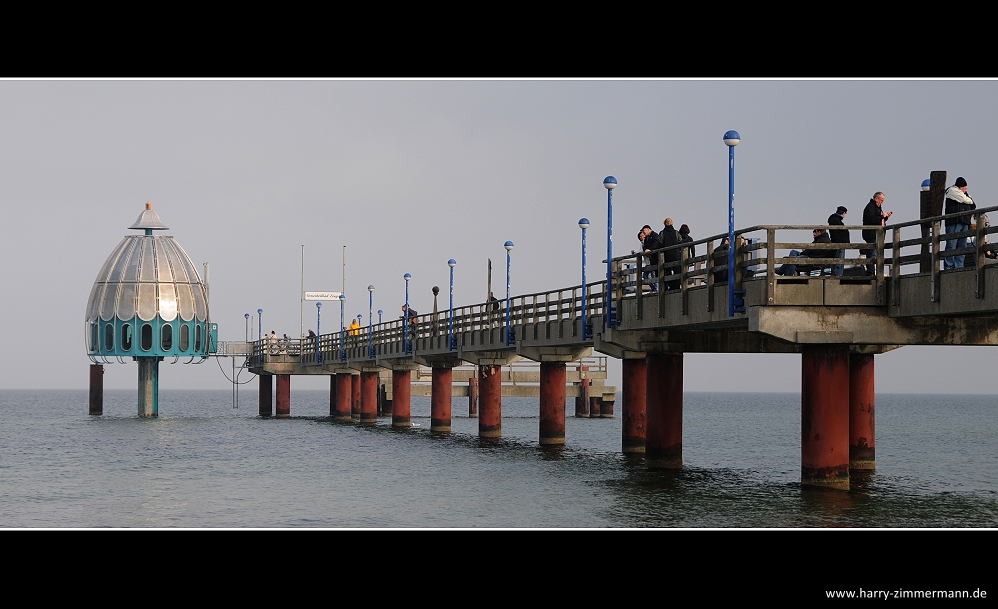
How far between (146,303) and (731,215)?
52.1 m

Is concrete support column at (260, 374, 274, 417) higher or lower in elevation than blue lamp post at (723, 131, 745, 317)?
lower

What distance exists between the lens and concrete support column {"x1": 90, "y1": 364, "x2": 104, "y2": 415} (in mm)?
77188

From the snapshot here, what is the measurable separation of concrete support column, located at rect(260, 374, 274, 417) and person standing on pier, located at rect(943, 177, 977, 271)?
65.1 m

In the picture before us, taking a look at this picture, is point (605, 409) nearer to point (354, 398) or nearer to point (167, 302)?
point (354, 398)

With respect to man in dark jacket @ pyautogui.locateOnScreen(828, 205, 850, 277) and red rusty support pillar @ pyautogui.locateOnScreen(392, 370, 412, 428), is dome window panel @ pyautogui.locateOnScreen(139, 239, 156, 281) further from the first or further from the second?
man in dark jacket @ pyautogui.locateOnScreen(828, 205, 850, 277)

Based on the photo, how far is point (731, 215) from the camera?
82.5ft

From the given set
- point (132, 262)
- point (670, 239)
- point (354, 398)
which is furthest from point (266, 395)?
point (670, 239)

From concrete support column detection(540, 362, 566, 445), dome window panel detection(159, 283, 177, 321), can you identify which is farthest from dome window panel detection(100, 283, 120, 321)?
concrete support column detection(540, 362, 566, 445)
